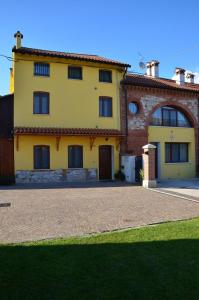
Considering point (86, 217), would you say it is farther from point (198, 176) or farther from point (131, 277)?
point (198, 176)

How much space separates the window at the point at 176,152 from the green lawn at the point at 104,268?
16015 millimetres

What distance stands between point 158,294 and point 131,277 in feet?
2.09

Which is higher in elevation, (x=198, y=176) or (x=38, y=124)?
(x=38, y=124)

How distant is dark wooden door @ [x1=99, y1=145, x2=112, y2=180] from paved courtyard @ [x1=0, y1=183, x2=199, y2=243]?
556 centimetres

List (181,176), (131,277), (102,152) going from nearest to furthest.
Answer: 1. (131,277)
2. (102,152)
3. (181,176)

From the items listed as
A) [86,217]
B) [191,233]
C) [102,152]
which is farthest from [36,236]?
[102,152]

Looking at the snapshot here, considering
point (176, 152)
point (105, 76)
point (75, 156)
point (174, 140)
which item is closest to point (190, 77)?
point (174, 140)

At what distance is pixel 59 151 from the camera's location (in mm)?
19391

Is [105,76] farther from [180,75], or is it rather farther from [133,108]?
[180,75]

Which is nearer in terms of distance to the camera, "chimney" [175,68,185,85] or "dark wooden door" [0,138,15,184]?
"dark wooden door" [0,138,15,184]

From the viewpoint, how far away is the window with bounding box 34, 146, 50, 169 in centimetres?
1903

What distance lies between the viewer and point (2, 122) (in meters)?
18.8

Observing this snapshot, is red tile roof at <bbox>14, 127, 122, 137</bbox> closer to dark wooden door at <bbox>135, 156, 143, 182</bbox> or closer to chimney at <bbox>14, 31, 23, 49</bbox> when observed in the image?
dark wooden door at <bbox>135, 156, 143, 182</bbox>

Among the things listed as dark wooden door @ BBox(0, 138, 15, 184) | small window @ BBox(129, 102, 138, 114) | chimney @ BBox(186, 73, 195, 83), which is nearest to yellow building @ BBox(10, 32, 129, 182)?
dark wooden door @ BBox(0, 138, 15, 184)
